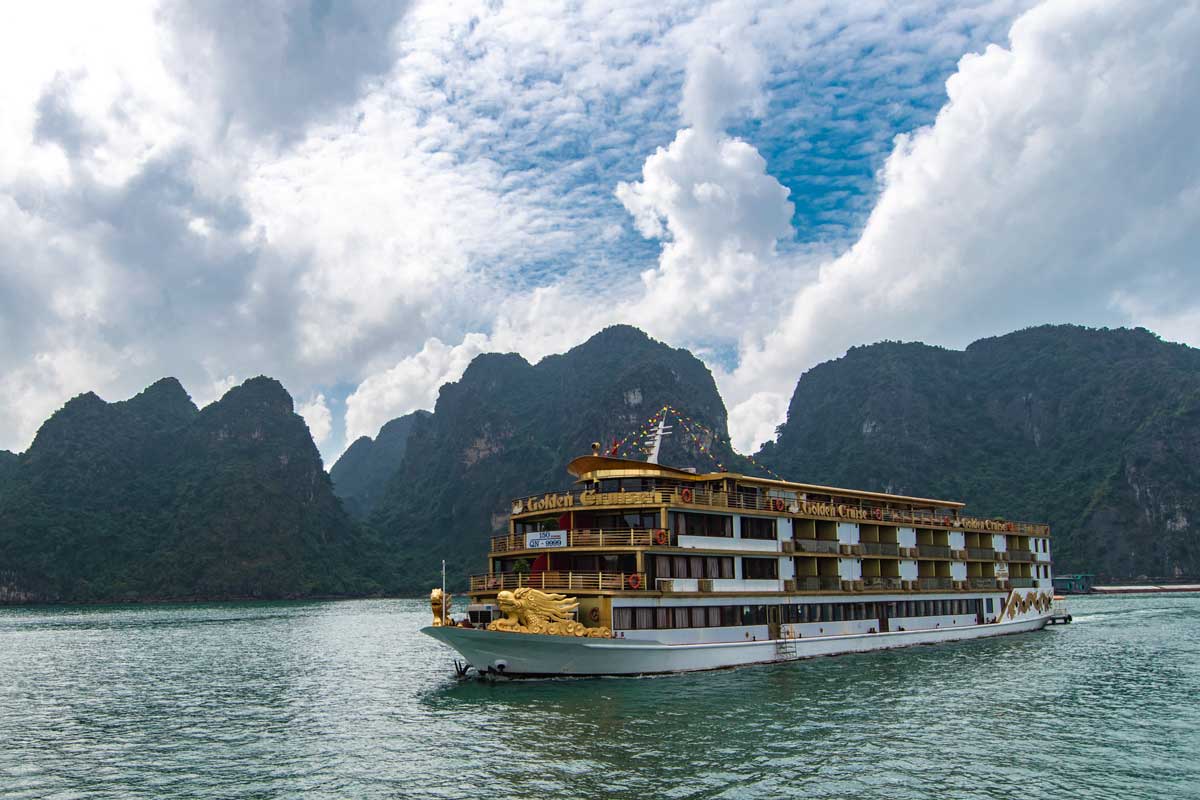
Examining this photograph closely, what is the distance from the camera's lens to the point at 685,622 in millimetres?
34625

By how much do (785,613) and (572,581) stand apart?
446 inches

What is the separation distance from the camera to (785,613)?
39.2 metres

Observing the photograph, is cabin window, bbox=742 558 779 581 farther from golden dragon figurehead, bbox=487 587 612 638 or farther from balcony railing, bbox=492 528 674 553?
golden dragon figurehead, bbox=487 587 612 638

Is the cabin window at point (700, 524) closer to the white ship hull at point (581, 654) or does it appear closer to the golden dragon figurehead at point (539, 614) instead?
the white ship hull at point (581, 654)

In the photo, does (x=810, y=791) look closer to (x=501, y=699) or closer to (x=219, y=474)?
(x=501, y=699)

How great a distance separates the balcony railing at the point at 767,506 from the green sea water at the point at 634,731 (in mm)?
6793

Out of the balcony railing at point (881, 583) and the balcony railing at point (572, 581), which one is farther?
the balcony railing at point (881, 583)

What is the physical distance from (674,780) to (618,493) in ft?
52.1

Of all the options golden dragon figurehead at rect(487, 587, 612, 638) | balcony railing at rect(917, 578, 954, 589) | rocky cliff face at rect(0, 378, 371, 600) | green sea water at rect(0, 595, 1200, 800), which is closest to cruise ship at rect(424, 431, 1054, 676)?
golden dragon figurehead at rect(487, 587, 612, 638)

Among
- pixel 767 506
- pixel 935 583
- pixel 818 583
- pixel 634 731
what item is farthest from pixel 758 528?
pixel 634 731

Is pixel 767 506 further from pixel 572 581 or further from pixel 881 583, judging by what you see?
pixel 572 581

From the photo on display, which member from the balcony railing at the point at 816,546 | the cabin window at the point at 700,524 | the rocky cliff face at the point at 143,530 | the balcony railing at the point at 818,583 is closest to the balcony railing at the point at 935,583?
the balcony railing at the point at 818,583

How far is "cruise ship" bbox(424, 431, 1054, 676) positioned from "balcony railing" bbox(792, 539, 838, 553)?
0.07 meters

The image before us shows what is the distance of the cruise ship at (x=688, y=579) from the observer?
3197 centimetres
